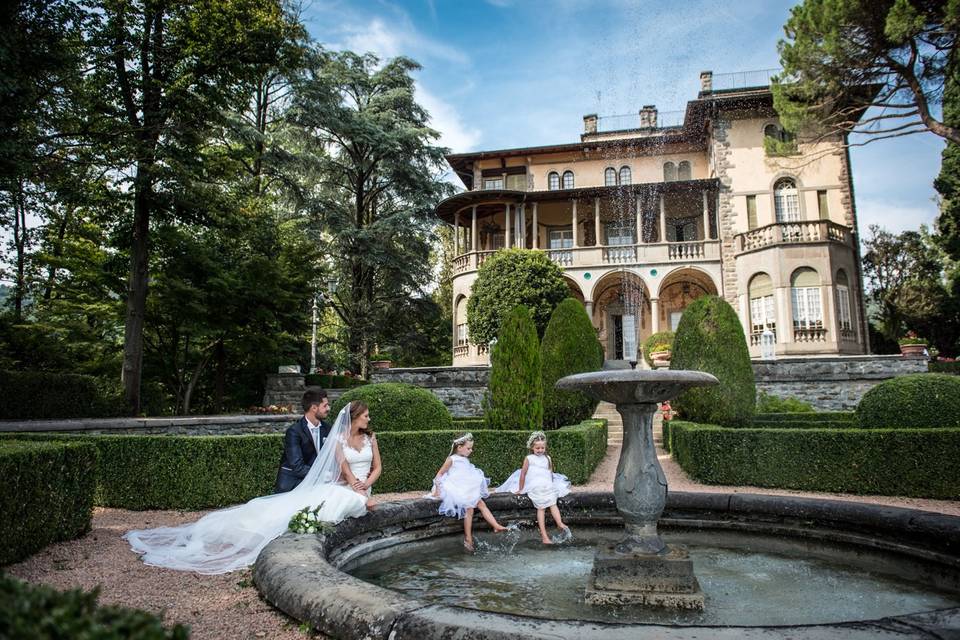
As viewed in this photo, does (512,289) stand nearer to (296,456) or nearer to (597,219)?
(597,219)

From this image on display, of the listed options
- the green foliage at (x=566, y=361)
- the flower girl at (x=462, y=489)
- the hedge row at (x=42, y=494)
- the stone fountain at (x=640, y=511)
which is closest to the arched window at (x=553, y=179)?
the green foliage at (x=566, y=361)

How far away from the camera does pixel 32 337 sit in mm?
17750

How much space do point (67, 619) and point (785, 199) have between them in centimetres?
3126

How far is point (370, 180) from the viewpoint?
106 feet

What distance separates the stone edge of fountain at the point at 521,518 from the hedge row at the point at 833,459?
11.6ft

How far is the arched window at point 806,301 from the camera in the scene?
24.5 meters

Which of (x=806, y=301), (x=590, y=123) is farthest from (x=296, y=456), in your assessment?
(x=590, y=123)

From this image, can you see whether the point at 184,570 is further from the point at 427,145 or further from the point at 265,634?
the point at 427,145

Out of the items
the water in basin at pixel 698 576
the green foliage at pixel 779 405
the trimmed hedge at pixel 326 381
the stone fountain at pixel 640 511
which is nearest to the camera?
the water in basin at pixel 698 576

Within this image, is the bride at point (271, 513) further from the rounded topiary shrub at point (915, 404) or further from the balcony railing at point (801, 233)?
the balcony railing at point (801, 233)

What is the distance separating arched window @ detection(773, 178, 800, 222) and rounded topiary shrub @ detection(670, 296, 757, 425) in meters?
18.4

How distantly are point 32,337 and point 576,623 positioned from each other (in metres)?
20.4

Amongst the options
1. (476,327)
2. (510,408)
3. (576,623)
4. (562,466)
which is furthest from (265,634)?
(476,327)

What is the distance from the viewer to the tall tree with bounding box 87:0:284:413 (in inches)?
612
